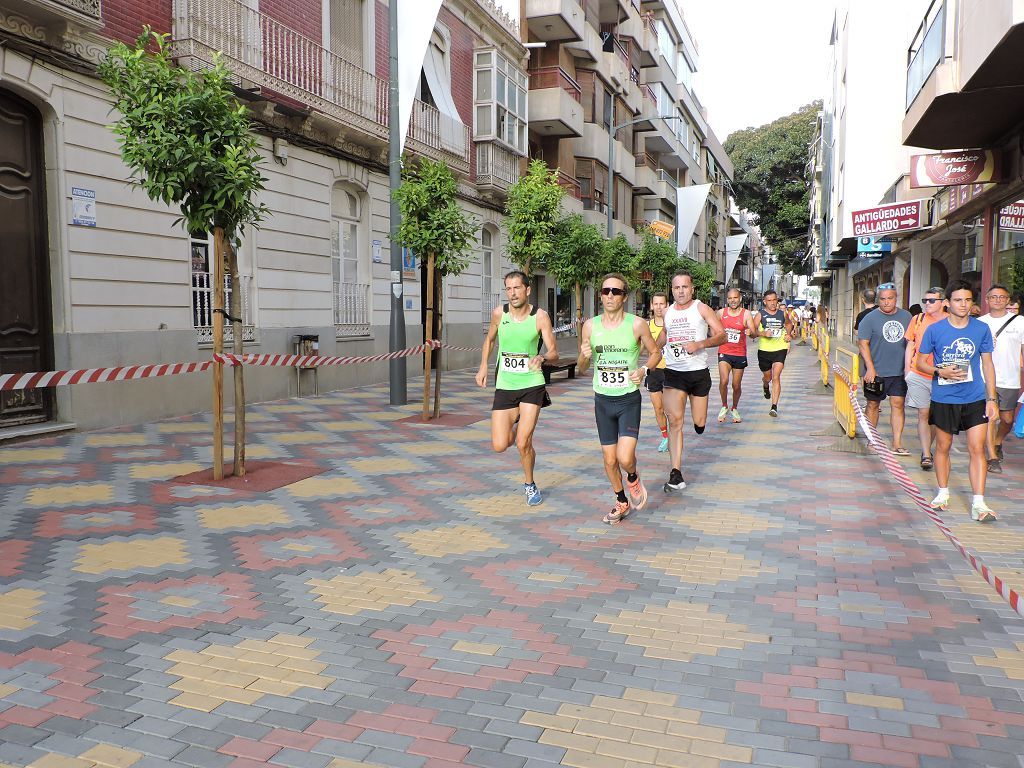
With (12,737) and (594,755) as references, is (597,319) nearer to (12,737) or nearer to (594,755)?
(594,755)

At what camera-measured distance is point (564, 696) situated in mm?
3381

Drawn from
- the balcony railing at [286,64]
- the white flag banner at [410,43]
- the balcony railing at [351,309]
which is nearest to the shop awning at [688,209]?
the balcony railing at [286,64]

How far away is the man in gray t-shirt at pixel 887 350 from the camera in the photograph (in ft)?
27.9

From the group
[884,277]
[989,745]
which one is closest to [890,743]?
[989,745]

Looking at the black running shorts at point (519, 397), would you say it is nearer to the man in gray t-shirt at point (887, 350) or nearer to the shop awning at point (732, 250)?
the man in gray t-shirt at point (887, 350)

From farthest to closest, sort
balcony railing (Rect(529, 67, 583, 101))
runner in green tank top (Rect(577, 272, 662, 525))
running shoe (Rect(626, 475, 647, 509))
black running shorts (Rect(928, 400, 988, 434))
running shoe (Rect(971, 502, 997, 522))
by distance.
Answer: balcony railing (Rect(529, 67, 583, 101)) < running shoe (Rect(626, 475, 647, 509)) < black running shorts (Rect(928, 400, 988, 434)) < running shoe (Rect(971, 502, 997, 522)) < runner in green tank top (Rect(577, 272, 662, 525))

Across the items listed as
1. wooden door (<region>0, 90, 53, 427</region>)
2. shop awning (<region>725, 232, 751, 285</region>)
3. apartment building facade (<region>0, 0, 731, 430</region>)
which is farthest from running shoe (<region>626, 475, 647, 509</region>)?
shop awning (<region>725, 232, 751, 285</region>)

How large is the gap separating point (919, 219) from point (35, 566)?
19.0 m

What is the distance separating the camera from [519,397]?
259 inches

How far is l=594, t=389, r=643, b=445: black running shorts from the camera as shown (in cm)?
600

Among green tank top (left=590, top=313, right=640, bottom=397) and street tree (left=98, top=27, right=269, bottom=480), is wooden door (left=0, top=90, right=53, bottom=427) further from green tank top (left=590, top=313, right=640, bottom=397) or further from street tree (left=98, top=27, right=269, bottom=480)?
green tank top (left=590, top=313, right=640, bottom=397)

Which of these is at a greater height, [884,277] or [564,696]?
[884,277]

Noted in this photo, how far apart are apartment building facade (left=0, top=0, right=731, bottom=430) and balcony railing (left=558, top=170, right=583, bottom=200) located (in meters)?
0.73

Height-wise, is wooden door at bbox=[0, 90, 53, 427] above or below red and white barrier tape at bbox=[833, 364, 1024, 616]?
above
